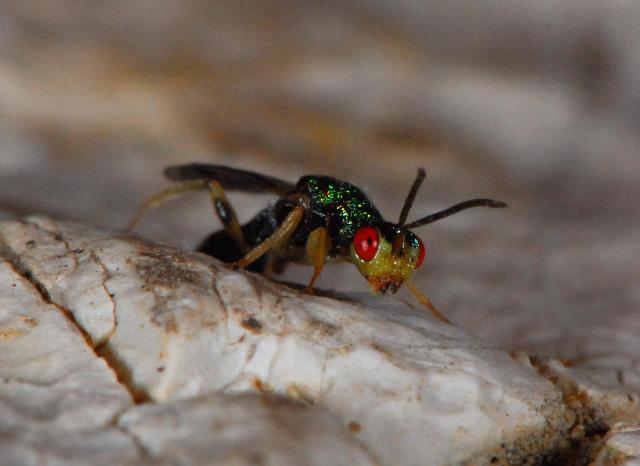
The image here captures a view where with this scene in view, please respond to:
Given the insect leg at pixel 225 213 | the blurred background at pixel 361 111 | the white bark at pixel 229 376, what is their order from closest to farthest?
the white bark at pixel 229 376
the insect leg at pixel 225 213
the blurred background at pixel 361 111

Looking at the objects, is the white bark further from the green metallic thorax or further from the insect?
the green metallic thorax

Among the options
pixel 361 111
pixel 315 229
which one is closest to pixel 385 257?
pixel 315 229

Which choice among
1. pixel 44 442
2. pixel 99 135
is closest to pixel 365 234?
pixel 44 442

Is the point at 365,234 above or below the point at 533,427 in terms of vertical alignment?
above

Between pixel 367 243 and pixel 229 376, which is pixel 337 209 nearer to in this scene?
pixel 367 243

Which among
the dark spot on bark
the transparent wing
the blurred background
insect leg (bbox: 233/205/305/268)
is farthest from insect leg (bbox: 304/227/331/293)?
the blurred background

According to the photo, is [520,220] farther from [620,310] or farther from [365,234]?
[365,234]

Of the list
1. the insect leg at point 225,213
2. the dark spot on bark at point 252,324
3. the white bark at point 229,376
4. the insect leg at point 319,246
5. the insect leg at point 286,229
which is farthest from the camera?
the insect leg at point 225,213

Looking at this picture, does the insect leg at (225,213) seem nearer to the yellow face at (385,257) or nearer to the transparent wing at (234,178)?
the transparent wing at (234,178)

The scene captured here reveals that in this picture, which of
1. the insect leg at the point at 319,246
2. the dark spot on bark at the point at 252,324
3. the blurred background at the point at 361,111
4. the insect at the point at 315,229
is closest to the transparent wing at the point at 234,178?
the insect at the point at 315,229
